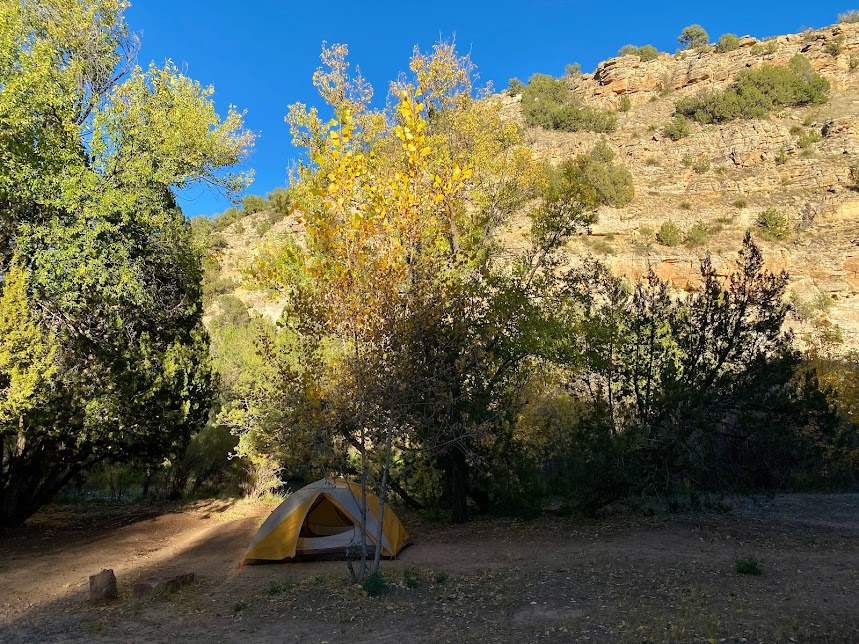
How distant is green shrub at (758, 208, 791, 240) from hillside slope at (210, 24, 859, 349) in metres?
0.54

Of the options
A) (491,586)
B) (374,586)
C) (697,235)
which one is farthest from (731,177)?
(374,586)

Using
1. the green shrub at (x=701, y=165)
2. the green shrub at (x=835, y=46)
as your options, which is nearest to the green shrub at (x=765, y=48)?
the green shrub at (x=835, y=46)

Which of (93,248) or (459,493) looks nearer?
(93,248)

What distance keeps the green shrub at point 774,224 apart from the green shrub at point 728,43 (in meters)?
30.5

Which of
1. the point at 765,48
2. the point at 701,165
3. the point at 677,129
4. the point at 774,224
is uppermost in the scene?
the point at 765,48

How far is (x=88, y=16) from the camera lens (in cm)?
1266

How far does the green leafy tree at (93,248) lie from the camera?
10289 millimetres

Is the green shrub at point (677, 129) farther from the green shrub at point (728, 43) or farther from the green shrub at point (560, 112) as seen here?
the green shrub at point (728, 43)

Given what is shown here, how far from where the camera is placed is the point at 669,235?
38812 millimetres

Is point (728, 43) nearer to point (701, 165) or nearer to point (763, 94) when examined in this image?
point (763, 94)

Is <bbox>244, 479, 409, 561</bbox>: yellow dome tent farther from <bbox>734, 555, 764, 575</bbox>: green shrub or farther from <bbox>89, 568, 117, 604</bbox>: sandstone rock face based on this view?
<bbox>734, 555, 764, 575</bbox>: green shrub

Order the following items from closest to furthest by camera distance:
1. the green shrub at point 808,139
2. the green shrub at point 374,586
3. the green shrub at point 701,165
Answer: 1. the green shrub at point 374,586
2. the green shrub at point 808,139
3. the green shrub at point 701,165

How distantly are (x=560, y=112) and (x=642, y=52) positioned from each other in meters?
18.5

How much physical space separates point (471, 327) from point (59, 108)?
932cm
